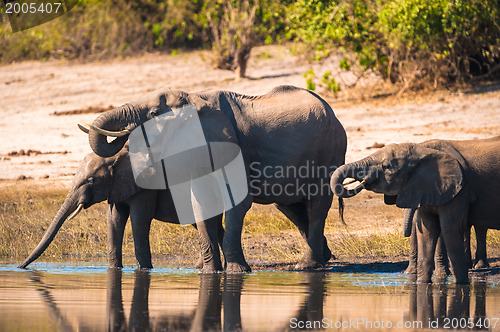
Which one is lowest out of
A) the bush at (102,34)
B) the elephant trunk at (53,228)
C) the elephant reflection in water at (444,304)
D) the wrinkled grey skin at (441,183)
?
the elephant reflection in water at (444,304)

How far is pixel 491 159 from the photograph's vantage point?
28.1 feet

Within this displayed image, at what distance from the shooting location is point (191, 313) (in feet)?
22.9

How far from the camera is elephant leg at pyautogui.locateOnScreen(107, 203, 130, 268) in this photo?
10.1m

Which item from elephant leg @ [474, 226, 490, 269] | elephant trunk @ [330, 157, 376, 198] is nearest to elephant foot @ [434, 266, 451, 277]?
elephant leg @ [474, 226, 490, 269]

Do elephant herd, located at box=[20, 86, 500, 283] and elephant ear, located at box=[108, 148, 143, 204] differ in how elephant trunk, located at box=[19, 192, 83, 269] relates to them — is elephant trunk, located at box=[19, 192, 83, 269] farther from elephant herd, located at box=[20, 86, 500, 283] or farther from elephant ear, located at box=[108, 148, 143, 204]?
elephant ear, located at box=[108, 148, 143, 204]

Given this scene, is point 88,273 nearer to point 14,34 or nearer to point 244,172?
point 244,172

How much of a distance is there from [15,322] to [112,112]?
3402mm

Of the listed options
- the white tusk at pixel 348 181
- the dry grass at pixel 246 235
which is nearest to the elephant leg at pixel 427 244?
the white tusk at pixel 348 181

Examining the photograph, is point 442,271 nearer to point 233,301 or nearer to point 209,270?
point 209,270

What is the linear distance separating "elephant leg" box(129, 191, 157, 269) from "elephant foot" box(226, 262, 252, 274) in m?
0.89

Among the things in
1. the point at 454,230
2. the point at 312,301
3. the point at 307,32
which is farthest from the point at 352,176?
the point at 307,32

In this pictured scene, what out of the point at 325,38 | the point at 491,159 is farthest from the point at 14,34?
the point at 491,159

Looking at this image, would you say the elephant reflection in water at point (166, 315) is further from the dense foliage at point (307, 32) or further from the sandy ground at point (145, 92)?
the dense foliage at point (307, 32)

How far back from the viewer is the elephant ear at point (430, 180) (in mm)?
8359
